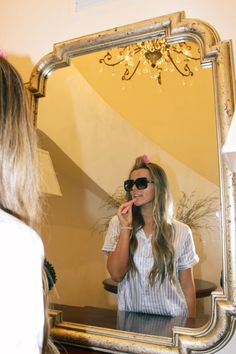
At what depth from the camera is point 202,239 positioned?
2.69 ft

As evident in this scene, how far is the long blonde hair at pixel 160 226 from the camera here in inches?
33.9

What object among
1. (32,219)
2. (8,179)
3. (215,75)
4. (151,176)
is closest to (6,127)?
(8,179)

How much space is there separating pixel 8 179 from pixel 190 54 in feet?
2.22

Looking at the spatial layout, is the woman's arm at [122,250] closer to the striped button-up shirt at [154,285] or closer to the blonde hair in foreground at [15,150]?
the striped button-up shirt at [154,285]

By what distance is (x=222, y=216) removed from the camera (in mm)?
790

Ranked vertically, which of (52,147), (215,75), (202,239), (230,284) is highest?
(215,75)

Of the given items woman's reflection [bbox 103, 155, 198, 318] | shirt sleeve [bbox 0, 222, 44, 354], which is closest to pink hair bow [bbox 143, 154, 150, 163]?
woman's reflection [bbox 103, 155, 198, 318]

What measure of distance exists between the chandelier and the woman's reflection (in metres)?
0.29

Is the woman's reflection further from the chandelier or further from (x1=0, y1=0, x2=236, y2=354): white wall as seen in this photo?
(x1=0, y1=0, x2=236, y2=354): white wall

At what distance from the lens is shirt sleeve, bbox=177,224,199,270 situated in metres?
0.83

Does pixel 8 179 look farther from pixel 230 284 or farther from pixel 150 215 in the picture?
pixel 230 284

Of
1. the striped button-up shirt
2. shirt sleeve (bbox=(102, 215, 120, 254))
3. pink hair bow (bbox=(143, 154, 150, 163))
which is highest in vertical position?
pink hair bow (bbox=(143, 154, 150, 163))

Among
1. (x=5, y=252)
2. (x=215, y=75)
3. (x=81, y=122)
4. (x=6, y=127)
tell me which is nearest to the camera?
(x=5, y=252)

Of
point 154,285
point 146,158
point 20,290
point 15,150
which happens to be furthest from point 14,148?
point 154,285
